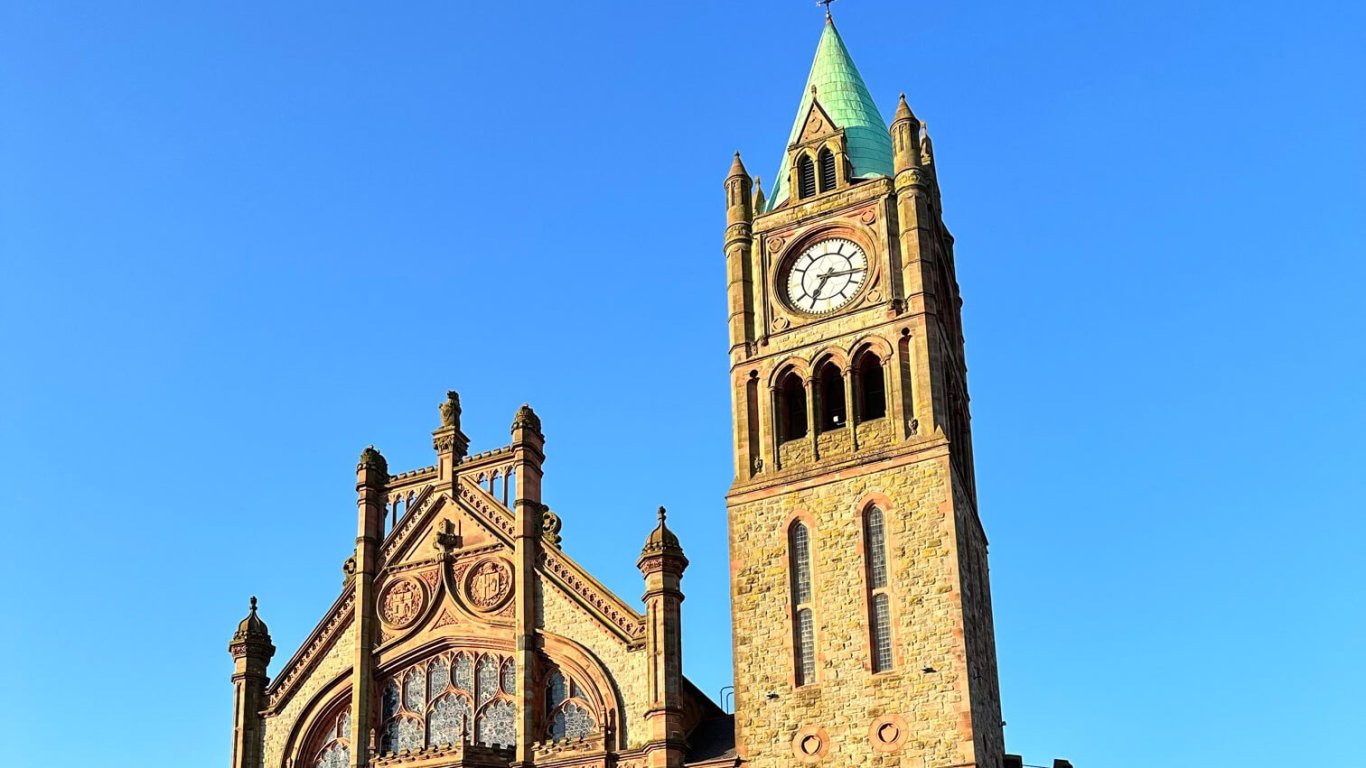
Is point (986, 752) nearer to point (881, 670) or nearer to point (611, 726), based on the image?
point (881, 670)

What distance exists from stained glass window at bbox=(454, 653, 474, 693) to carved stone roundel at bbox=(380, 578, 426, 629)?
228 cm

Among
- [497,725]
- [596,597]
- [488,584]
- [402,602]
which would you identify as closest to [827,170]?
[596,597]

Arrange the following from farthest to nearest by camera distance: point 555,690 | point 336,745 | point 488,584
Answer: point 336,745 < point 488,584 < point 555,690

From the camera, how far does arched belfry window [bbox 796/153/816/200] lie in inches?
2323

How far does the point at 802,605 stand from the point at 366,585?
15009 mm

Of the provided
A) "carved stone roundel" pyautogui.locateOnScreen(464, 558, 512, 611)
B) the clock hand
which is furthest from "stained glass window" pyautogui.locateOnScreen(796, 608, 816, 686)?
the clock hand

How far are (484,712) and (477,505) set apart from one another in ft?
23.0

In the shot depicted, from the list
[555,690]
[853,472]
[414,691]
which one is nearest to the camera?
[853,472]

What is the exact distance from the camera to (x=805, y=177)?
5941 centimetres

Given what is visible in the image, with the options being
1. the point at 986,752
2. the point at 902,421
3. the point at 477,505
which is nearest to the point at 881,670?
the point at 986,752

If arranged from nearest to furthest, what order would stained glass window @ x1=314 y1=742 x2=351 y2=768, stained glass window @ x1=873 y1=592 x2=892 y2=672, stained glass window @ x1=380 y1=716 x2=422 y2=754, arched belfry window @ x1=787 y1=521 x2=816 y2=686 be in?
stained glass window @ x1=873 y1=592 x2=892 y2=672, arched belfry window @ x1=787 y1=521 x2=816 y2=686, stained glass window @ x1=380 y1=716 x2=422 y2=754, stained glass window @ x1=314 y1=742 x2=351 y2=768

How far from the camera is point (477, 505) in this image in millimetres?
57469

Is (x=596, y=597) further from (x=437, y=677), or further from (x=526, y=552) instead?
(x=437, y=677)

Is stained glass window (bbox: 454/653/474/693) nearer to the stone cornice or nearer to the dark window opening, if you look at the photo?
the stone cornice
